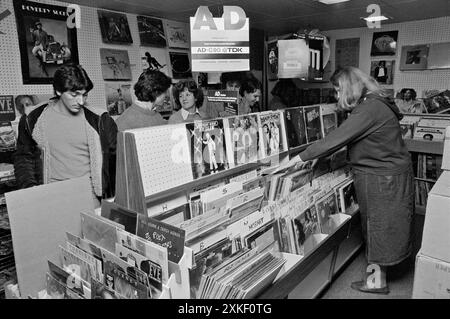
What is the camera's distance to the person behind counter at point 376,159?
204 centimetres

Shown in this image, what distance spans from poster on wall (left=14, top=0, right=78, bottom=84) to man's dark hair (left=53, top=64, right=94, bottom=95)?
4.43 ft

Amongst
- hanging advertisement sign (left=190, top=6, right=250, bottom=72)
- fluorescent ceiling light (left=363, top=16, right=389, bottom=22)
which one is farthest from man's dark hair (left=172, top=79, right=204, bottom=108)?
fluorescent ceiling light (left=363, top=16, right=389, bottom=22)

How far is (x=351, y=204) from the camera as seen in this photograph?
2.58 meters

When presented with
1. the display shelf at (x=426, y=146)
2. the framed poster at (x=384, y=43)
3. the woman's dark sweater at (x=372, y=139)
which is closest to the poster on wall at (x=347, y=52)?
the framed poster at (x=384, y=43)

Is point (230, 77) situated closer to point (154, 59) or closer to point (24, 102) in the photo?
point (154, 59)

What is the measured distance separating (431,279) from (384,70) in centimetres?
389

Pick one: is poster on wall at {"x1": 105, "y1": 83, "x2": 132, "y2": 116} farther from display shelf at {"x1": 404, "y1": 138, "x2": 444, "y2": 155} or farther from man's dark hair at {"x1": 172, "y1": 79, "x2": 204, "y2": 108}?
display shelf at {"x1": 404, "y1": 138, "x2": 444, "y2": 155}

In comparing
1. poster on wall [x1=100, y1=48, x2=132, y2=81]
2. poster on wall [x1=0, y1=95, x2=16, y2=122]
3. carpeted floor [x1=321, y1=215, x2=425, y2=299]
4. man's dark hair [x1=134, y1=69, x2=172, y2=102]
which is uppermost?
poster on wall [x1=100, y1=48, x2=132, y2=81]

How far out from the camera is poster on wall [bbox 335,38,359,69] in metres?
4.91

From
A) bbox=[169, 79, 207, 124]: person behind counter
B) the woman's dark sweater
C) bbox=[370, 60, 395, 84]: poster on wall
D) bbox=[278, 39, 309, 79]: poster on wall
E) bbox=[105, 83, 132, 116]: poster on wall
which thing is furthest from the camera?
bbox=[370, 60, 395, 84]: poster on wall

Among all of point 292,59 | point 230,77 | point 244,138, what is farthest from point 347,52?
point 244,138

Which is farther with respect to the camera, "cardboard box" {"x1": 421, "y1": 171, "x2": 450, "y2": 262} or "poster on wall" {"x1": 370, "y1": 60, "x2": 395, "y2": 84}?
"poster on wall" {"x1": 370, "y1": 60, "x2": 395, "y2": 84}

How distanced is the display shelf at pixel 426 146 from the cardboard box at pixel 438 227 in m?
2.82

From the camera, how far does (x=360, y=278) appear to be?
2.59 metres
